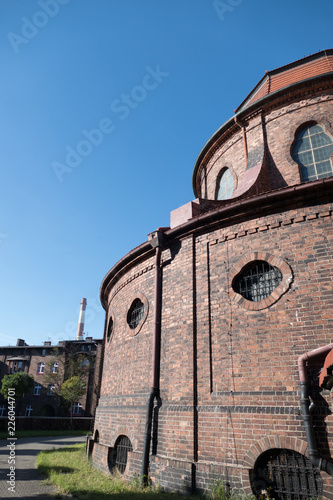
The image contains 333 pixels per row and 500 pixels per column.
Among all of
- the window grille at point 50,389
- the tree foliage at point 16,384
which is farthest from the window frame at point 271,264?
the window grille at point 50,389

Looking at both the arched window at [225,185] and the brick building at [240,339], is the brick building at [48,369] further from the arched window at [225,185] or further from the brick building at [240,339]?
the brick building at [240,339]

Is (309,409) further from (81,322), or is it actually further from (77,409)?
(81,322)

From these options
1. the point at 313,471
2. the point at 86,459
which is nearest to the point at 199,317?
the point at 313,471

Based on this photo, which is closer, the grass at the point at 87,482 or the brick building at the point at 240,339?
the brick building at the point at 240,339

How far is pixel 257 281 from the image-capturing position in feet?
22.2

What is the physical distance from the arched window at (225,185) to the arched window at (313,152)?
225 cm

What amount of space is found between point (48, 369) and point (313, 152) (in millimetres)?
34734

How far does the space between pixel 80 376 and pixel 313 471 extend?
3247 centimetres

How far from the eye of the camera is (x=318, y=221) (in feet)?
20.8

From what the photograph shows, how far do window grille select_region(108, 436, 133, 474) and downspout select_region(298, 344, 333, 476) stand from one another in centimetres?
433

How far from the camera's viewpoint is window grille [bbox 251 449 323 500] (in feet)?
17.0

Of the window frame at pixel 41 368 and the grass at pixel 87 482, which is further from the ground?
the window frame at pixel 41 368

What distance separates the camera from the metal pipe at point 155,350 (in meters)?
6.85

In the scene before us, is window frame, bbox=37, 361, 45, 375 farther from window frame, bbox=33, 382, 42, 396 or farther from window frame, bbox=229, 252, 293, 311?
window frame, bbox=229, 252, 293, 311
